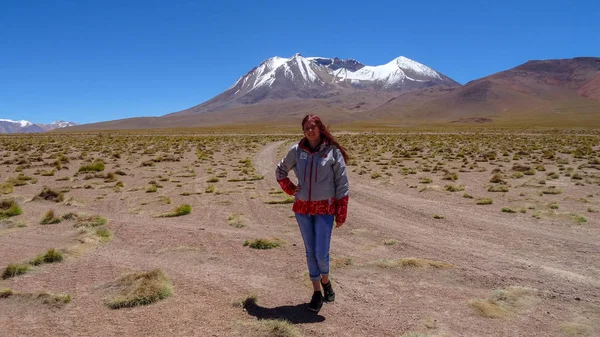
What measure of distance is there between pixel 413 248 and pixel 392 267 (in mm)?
1322

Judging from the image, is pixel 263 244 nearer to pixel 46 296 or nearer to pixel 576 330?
pixel 46 296

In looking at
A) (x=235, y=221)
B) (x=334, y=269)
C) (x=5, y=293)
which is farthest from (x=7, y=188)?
(x=334, y=269)

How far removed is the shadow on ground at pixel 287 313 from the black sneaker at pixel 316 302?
6 centimetres

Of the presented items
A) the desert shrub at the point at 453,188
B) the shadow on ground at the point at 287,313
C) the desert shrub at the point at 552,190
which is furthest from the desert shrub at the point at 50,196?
the desert shrub at the point at 552,190

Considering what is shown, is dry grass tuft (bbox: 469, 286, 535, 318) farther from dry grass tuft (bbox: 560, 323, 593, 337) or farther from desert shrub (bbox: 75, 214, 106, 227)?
desert shrub (bbox: 75, 214, 106, 227)

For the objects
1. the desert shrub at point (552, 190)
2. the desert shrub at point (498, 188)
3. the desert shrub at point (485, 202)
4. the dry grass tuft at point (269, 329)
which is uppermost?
the dry grass tuft at point (269, 329)

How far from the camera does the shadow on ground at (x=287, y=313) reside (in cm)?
494

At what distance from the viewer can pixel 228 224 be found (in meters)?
10.0

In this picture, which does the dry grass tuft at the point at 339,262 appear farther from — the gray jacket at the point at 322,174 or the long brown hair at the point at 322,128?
the long brown hair at the point at 322,128

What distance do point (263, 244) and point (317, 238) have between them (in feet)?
10.4

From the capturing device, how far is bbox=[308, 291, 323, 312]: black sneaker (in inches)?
201

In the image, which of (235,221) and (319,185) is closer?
(319,185)

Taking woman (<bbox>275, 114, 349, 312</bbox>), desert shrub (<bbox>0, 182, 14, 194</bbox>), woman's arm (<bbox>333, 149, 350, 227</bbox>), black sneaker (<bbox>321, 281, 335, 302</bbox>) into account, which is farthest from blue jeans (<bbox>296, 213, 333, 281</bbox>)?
desert shrub (<bbox>0, 182, 14, 194</bbox>)

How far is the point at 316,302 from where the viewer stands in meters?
→ 5.10
